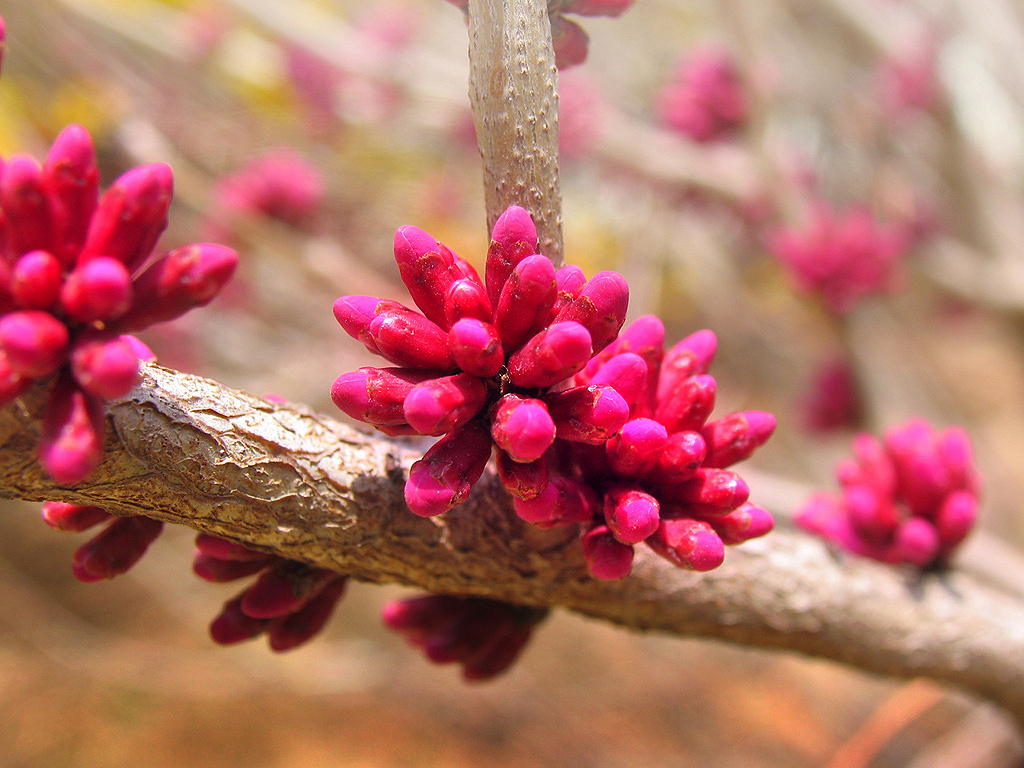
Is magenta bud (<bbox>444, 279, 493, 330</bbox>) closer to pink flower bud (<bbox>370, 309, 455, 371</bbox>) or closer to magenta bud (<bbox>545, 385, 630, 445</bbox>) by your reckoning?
pink flower bud (<bbox>370, 309, 455, 371</bbox>)

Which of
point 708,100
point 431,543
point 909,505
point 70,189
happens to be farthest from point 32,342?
point 708,100

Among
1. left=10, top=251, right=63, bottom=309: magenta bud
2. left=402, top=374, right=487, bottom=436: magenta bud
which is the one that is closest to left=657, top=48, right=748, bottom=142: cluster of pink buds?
left=402, top=374, right=487, bottom=436: magenta bud

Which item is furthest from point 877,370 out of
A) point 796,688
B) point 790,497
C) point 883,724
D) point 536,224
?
point 536,224

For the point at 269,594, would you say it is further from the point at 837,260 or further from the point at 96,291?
the point at 837,260

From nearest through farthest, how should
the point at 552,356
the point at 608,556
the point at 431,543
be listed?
1. the point at 552,356
2. the point at 608,556
3. the point at 431,543

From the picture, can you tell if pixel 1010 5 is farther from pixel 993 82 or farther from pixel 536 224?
pixel 536 224
